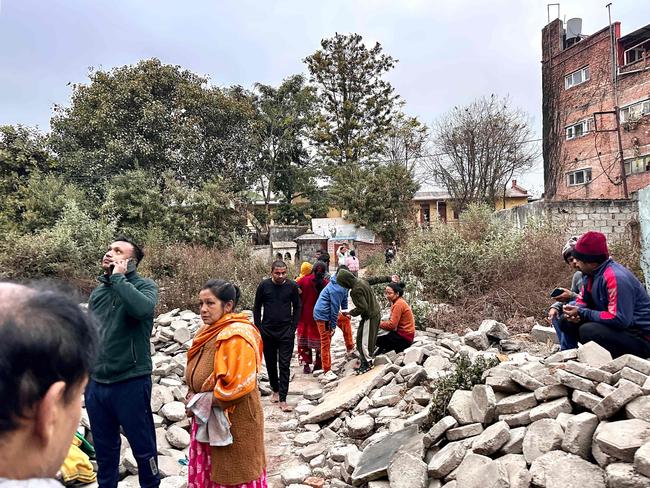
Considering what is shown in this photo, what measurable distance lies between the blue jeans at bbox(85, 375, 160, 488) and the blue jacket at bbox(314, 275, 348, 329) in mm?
3680

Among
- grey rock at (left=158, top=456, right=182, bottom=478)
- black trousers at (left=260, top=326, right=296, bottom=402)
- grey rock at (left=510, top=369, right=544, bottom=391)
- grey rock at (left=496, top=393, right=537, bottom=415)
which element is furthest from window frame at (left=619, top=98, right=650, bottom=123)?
grey rock at (left=158, top=456, right=182, bottom=478)

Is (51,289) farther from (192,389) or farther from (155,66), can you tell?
(155,66)

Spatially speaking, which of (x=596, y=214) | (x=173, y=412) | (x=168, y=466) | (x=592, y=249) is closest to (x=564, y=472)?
(x=592, y=249)

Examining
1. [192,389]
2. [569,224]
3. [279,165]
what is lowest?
[192,389]

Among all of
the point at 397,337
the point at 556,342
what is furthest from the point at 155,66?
the point at 556,342

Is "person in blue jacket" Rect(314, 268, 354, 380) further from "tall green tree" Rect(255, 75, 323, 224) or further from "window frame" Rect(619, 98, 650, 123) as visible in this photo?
"tall green tree" Rect(255, 75, 323, 224)

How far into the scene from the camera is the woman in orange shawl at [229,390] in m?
2.68

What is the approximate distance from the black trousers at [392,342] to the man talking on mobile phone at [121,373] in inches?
158

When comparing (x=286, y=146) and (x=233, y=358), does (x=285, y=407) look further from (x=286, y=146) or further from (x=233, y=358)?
(x=286, y=146)

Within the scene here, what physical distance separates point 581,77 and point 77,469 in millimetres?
24493

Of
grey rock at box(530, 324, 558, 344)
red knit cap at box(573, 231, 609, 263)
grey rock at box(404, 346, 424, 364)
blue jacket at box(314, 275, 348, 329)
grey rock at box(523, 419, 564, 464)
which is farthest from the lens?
blue jacket at box(314, 275, 348, 329)

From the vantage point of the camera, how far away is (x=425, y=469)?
321 centimetres

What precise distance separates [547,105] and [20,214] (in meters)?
23.7

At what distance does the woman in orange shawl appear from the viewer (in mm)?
2682
